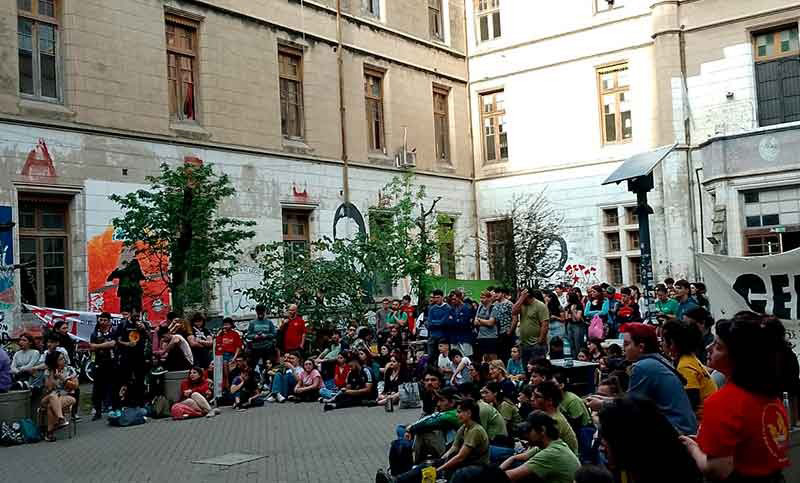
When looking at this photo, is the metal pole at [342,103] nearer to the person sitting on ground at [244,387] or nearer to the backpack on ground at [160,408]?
the person sitting on ground at [244,387]

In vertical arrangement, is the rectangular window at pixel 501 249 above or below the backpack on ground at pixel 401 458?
above

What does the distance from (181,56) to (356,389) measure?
465 inches

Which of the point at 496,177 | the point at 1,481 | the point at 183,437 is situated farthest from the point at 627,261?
the point at 1,481

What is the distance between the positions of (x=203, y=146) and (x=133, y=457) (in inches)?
517

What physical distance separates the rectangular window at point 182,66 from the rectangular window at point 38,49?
3.42 m

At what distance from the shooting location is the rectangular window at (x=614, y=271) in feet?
98.5

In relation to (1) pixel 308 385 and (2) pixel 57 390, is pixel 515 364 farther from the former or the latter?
(2) pixel 57 390

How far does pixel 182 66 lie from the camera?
23.8 m

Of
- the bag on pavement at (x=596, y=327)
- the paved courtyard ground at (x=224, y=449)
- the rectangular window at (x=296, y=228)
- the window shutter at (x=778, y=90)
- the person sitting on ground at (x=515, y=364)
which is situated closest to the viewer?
the paved courtyard ground at (x=224, y=449)

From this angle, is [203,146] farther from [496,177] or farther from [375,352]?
[496,177]

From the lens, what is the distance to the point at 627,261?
29453 mm

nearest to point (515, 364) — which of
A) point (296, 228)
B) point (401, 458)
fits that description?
point (401, 458)

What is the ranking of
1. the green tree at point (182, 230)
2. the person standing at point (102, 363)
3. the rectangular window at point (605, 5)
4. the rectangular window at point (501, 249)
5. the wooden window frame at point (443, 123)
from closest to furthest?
the person standing at point (102, 363) < the green tree at point (182, 230) < the rectangular window at point (501, 249) < the rectangular window at point (605, 5) < the wooden window frame at point (443, 123)

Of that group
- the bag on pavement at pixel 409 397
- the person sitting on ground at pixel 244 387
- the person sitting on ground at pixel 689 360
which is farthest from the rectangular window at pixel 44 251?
the person sitting on ground at pixel 689 360
